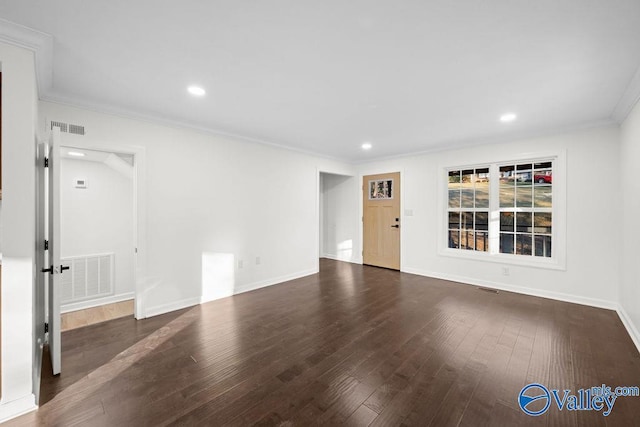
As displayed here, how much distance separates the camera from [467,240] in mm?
4957

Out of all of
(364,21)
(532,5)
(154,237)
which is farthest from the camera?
(154,237)

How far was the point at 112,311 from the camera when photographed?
141 inches

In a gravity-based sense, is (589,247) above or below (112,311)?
above

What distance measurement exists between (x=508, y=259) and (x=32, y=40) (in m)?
6.07

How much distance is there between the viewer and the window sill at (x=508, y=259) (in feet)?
13.3

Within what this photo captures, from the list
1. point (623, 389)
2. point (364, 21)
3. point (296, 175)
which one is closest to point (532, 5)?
point (364, 21)

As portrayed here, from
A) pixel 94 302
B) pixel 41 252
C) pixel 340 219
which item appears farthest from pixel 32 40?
pixel 340 219

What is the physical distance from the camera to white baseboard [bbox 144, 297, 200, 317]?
11.1 feet

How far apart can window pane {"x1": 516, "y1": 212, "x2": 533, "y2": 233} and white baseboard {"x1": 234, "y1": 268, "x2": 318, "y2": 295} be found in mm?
3712

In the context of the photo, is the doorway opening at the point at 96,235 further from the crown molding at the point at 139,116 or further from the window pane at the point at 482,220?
the window pane at the point at 482,220

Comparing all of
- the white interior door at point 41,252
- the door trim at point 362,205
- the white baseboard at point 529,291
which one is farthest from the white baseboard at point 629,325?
the white interior door at point 41,252

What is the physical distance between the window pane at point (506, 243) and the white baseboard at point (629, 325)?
1395 mm

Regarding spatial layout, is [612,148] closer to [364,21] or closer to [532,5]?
[532,5]

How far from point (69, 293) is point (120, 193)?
1.50 metres
